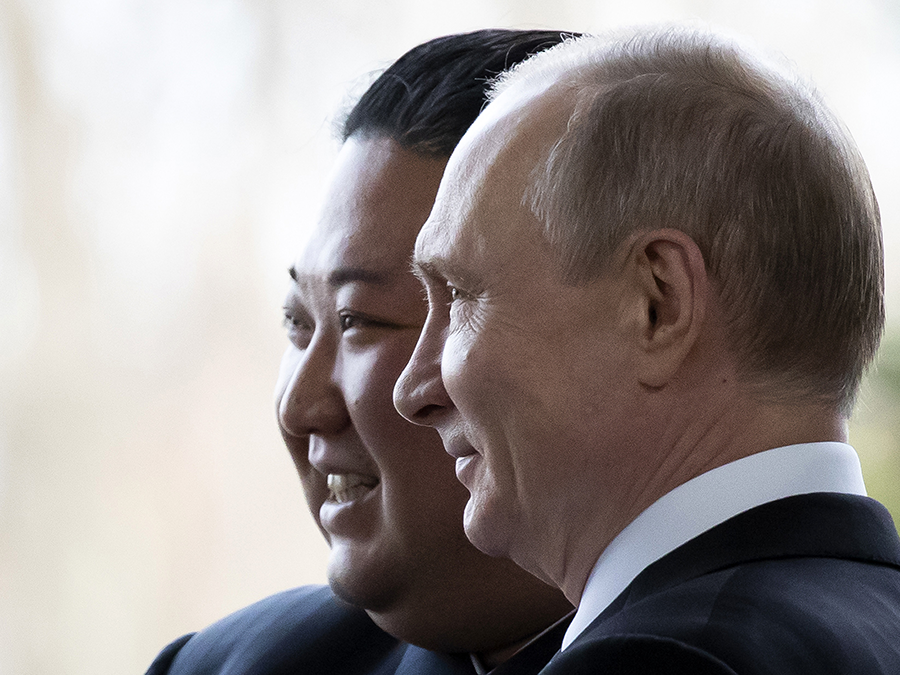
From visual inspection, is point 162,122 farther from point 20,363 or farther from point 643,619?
point 643,619

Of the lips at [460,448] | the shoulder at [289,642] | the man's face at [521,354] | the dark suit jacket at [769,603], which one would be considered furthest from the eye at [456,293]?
the shoulder at [289,642]

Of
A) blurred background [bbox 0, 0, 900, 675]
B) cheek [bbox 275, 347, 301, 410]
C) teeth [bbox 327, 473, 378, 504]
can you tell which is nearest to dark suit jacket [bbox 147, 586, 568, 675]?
teeth [bbox 327, 473, 378, 504]

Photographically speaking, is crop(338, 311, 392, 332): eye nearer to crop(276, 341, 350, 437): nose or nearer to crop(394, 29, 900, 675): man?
crop(276, 341, 350, 437): nose

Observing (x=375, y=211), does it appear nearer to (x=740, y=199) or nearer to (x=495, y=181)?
(x=495, y=181)

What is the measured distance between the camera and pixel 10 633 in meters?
2.90

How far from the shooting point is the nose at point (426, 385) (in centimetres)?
94

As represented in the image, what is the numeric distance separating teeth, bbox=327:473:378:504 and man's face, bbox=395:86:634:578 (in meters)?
0.33

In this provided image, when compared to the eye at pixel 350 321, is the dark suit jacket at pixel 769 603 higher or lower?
lower

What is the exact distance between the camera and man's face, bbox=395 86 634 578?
786 millimetres

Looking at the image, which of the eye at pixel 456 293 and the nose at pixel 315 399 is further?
the nose at pixel 315 399

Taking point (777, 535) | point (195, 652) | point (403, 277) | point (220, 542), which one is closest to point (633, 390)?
point (777, 535)

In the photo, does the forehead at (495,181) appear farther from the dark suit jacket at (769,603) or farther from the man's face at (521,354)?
the dark suit jacket at (769,603)

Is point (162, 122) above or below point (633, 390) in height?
above

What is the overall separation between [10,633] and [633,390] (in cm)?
A: 255
